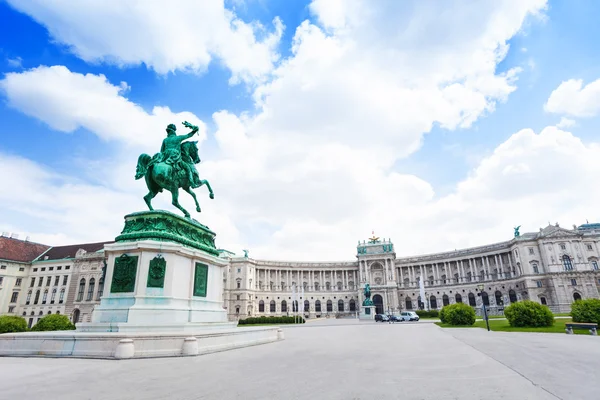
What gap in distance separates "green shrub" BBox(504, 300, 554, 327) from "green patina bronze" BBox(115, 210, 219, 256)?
24130 mm

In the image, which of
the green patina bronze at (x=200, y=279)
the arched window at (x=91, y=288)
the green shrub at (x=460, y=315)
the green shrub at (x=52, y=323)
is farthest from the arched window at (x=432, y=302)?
the green shrub at (x=52, y=323)

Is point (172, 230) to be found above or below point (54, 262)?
below

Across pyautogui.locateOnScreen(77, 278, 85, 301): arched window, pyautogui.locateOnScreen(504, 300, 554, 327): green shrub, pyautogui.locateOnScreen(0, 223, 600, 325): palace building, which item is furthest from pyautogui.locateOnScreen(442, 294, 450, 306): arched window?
pyautogui.locateOnScreen(77, 278, 85, 301): arched window

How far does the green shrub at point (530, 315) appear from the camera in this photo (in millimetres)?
23375

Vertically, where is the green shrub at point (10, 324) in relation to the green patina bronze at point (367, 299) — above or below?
below

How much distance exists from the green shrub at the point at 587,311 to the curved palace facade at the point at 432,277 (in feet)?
169

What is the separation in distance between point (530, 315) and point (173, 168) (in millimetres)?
26913

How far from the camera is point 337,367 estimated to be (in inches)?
349

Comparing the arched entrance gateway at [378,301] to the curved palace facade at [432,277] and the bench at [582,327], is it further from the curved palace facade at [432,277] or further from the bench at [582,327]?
the bench at [582,327]

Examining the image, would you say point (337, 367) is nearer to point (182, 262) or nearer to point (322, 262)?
point (182, 262)

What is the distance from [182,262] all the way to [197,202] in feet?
14.2

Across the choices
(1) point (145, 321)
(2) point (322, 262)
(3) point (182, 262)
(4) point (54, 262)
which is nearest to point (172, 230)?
(3) point (182, 262)

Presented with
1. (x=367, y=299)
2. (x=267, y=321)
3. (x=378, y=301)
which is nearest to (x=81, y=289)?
(x=267, y=321)

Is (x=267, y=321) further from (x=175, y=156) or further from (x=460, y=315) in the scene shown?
(x=175, y=156)
